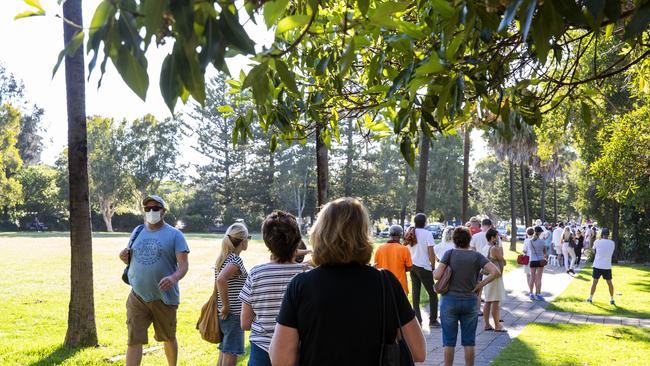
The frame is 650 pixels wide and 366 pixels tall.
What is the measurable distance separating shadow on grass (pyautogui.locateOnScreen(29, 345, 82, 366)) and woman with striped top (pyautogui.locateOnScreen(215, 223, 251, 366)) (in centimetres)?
297

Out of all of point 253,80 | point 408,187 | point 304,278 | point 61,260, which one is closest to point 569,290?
point 304,278

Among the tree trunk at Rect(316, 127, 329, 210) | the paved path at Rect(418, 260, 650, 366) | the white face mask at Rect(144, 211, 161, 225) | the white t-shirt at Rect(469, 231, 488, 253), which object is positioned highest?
the tree trunk at Rect(316, 127, 329, 210)

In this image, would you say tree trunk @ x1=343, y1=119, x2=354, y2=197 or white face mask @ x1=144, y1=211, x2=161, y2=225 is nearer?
white face mask @ x1=144, y1=211, x2=161, y2=225

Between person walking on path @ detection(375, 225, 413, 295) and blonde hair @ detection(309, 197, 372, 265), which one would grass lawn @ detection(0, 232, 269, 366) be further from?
blonde hair @ detection(309, 197, 372, 265)

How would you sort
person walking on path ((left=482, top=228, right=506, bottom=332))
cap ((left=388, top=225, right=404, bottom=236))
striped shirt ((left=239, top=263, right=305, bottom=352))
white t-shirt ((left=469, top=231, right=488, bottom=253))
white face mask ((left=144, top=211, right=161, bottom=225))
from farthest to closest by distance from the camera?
white t-shirt ((left=469, top=231, right=488, bottom=253)) < person walking on path ((left=482, top=228, right=506, bottom=332)) < cap ((left=388, top=225, right=404, bottom=236)) < white face mask ((left=144, top=211, right=161, bottom=225)) < striped shirt ((left=239, top=263, right=305, bottom=352))

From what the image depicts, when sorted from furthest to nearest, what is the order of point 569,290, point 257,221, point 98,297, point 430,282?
point 257,221, point 569,290, point 98,297, point 430,282

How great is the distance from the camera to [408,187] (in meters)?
74.8

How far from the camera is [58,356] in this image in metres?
8.09

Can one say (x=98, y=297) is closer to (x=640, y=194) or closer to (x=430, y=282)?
(x=430, y=282)

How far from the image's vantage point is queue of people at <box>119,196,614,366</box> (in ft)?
9.61


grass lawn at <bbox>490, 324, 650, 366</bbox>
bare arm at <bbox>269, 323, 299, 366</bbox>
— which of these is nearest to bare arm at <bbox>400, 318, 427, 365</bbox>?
bare arm at <bbox>269, 323, 299, 366</bbox>

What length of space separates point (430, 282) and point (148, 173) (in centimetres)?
6858

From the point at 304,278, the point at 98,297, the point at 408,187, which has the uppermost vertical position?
the point at 408,187

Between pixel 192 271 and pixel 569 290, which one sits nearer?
pixel 569 290
